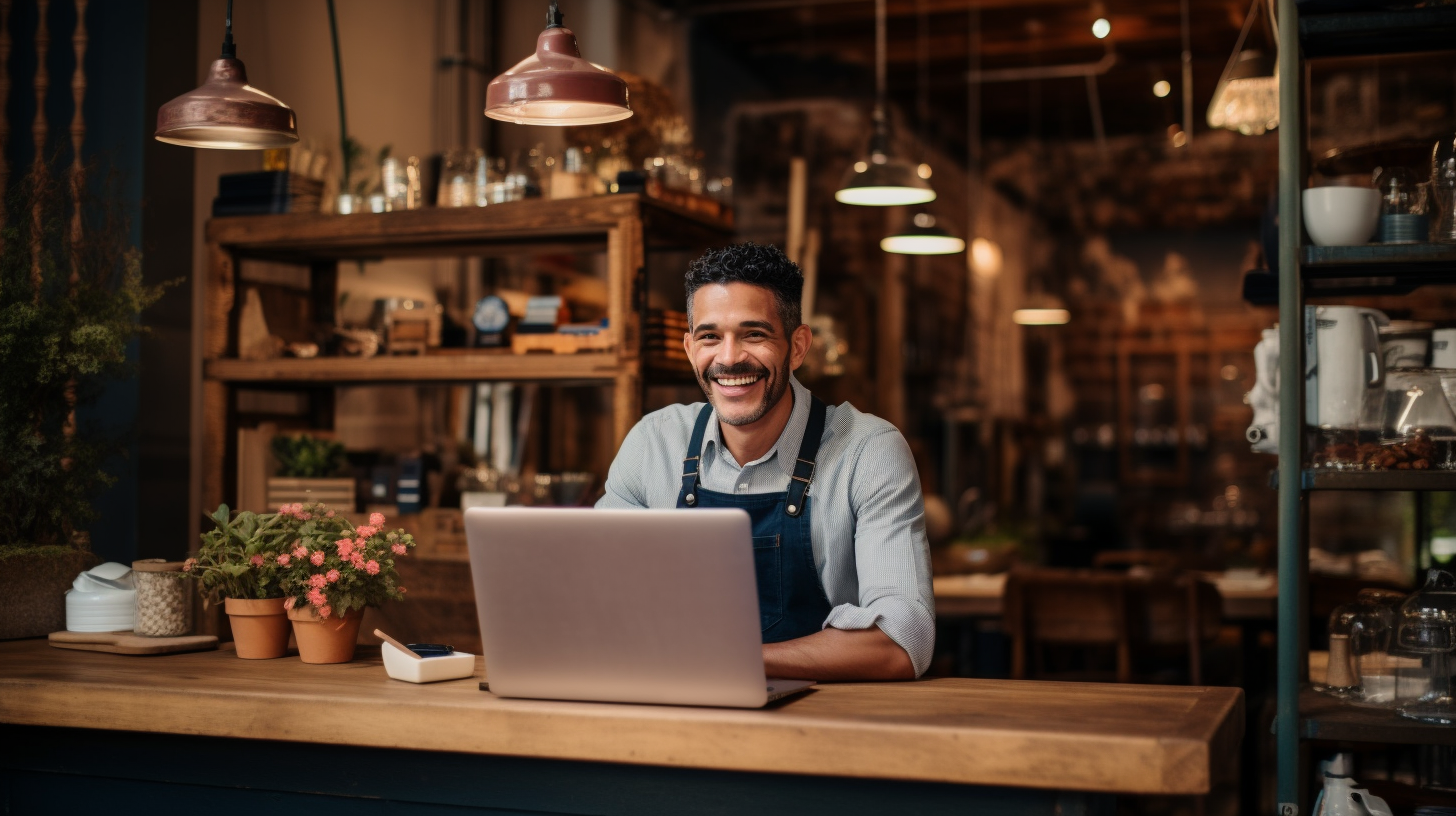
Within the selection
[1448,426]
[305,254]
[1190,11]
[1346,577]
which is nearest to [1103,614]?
[1346,577]

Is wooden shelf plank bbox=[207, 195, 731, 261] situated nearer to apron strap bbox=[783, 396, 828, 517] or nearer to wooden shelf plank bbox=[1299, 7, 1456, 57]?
apron strap bbox=[783, 396, 828, 517]

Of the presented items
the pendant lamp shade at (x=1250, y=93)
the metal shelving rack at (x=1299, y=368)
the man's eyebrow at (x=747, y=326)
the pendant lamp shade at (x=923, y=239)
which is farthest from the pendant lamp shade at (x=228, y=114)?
the pendant lamp shade at (x=923, y=239)

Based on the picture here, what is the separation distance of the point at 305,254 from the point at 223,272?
0.37 meters

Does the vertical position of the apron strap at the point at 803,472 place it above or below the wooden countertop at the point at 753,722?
above

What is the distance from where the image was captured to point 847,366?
24.5ft

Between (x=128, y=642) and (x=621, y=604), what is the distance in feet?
3.87

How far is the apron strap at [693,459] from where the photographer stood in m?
2.60

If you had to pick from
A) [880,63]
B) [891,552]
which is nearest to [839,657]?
[891,552]

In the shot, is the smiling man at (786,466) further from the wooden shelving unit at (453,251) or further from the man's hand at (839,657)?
the wooden shelving unit at (453,251)

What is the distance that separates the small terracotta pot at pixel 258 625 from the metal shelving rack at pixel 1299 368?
5.70ft

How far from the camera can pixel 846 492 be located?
2479 mm

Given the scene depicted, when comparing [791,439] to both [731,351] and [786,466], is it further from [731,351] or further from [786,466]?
[731,351]

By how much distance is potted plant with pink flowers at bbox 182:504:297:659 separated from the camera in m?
2.45

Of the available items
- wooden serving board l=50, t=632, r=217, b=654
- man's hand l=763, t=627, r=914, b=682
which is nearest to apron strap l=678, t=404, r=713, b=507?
man's hand l=763, t=627, r=914, b=682
